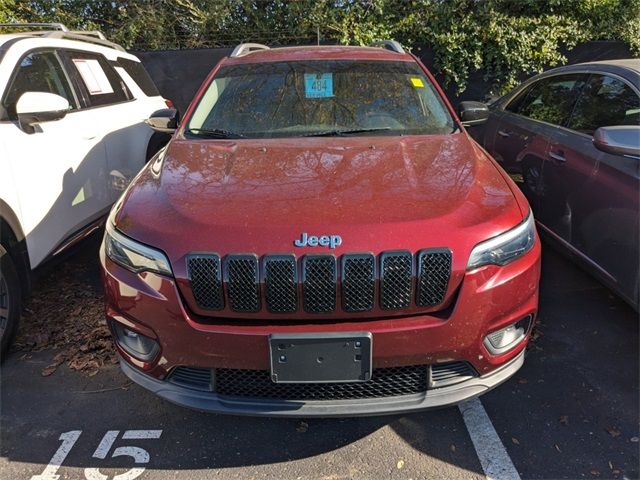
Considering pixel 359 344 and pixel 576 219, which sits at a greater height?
pixel 359 344

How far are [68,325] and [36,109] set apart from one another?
146 centimetres

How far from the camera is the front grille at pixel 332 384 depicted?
213cm

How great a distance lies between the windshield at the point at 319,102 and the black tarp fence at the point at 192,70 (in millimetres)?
4189

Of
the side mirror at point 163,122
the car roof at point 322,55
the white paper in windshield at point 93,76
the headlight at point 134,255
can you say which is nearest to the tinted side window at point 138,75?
the white paper in windshield at point 93,76

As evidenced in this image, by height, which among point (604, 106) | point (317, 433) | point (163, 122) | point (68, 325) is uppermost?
point (604, 106)

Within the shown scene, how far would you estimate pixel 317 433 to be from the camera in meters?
2.54

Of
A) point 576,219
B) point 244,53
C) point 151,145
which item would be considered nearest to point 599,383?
point 576,219

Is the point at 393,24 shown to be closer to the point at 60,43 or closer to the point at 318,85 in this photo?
the point at 318,85

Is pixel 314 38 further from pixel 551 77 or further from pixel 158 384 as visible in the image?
pixel 158 384

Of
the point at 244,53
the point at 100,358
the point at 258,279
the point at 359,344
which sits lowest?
the point at 100,358

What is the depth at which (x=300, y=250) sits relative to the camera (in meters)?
2.01

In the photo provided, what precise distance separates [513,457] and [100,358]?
7.99ft

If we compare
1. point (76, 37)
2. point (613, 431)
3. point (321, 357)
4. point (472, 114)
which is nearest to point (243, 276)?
point (321, 357)

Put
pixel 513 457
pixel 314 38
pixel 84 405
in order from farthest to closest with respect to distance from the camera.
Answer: pixel 314 38 → pixel 84 405 → pixel 513 457
